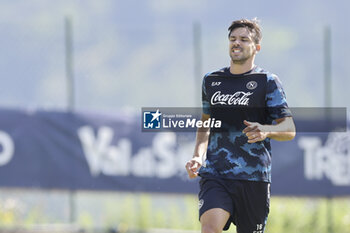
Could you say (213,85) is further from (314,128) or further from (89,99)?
(89,99)

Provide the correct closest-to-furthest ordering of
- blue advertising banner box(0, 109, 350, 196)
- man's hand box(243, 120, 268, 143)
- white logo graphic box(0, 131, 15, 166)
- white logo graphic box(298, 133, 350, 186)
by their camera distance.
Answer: man's hand box(243, 120, 268, 143) → white logo graphic box(298, 133, 350, 186) → blue advertising banner box(0, 109, 350, 196) → white logo graphic box(0, 131, 15, 166)

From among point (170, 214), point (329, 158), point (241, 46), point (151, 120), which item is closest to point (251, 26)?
point (241, 46)

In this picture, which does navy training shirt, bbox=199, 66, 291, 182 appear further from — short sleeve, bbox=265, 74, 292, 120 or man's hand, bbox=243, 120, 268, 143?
man's hand, bbox=243, 120, 268, 143

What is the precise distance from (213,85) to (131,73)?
43.0 ft

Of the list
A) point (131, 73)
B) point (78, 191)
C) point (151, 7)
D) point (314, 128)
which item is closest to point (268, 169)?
point (314, 128)

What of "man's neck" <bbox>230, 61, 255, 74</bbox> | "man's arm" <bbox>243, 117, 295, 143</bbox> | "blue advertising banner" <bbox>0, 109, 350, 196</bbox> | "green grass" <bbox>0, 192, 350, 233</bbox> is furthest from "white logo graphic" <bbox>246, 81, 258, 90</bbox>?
"green grass" <bbox>0, 192, 350, 233</bbox>

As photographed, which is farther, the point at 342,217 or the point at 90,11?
the point at 90,11

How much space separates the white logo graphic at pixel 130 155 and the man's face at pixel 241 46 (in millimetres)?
4705

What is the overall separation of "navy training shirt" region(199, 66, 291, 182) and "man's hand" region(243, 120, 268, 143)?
14.5 inches

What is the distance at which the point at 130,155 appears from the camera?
11.3 m

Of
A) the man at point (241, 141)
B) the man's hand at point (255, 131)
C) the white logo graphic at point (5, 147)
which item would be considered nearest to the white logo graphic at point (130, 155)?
the white logo graphic at point (5, 147)

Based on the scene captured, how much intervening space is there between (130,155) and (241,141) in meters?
4.98

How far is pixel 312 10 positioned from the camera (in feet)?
82.6

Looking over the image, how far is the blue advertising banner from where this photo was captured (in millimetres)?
10945
